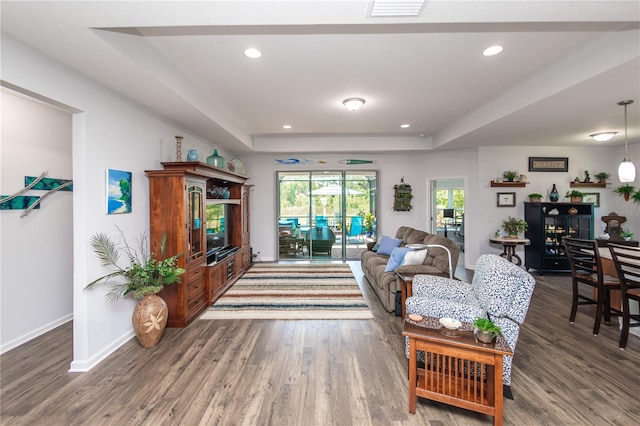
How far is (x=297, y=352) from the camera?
276 centimetres

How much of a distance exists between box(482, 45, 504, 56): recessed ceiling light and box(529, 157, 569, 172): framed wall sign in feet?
13.8

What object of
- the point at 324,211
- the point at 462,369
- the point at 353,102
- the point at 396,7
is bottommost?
the point at 462,369

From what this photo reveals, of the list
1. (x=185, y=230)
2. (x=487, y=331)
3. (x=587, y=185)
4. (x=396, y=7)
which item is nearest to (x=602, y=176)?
(x=587, y=185)

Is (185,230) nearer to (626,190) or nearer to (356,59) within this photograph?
(356,59)

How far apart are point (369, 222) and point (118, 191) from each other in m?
5.32

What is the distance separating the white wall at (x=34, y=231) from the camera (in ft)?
9.29

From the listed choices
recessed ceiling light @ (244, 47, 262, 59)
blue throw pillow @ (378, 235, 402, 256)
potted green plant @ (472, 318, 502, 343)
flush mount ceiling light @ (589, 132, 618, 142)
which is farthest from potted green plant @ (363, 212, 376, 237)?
potted green plant @ (472, 318, 502, 343)

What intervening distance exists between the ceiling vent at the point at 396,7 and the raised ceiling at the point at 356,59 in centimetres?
6

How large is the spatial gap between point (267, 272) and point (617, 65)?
5542 millimetres

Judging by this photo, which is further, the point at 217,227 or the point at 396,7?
the point at 217,227

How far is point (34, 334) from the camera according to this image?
3.06 metres

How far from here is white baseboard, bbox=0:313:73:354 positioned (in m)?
2.81

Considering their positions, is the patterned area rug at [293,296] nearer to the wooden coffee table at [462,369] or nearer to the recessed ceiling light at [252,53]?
the wooden coffee table at [462,369]

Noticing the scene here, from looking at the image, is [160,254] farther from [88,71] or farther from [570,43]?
[570,43]
